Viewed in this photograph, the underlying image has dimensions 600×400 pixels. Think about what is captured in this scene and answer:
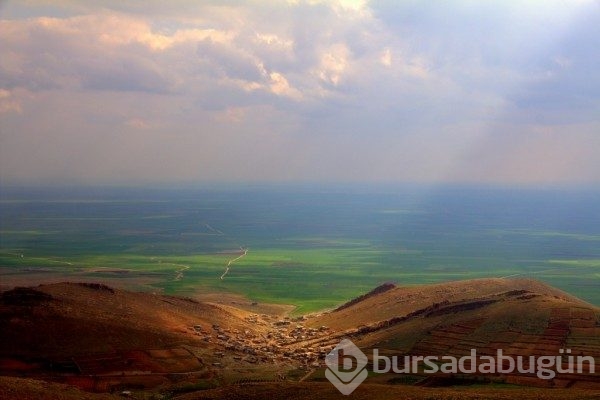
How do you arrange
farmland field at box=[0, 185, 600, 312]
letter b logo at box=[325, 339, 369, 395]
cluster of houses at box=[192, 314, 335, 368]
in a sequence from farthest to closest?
farmland field at box=[0, 185, 600, 312], cluster of houses at box=[192, 314, 335, 368], letter b logo at box=[325, 339, 369, 395]

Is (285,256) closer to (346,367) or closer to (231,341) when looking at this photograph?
(231,341)

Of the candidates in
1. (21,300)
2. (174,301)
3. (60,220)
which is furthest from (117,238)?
(21,300)

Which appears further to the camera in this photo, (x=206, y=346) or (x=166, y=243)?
(x=166, y=243)

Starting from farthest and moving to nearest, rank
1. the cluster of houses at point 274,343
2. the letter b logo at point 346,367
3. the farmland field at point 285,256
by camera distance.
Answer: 1. the farmland field at point 285,256
2. the cluster of houses at point 274,343
3. the letter b logo at point 346,367

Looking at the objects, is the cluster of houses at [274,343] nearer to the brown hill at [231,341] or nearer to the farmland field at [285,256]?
the brown hill at [231,341]

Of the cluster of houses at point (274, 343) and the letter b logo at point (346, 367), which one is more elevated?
the letter b logo at point (346, 367)

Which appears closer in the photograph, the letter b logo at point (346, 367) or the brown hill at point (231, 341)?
the letter b logo at point (346, 367)

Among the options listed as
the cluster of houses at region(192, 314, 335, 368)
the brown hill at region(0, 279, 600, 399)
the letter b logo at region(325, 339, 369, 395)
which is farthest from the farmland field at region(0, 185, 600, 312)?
the letter b logo at region(325, 339, 369, 395)

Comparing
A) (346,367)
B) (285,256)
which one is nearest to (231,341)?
(346,367)

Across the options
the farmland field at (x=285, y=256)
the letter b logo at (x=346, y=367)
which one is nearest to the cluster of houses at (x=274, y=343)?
the letter b logo at (x=346, y=367)

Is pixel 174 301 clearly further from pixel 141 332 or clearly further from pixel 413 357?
pixel 413 357

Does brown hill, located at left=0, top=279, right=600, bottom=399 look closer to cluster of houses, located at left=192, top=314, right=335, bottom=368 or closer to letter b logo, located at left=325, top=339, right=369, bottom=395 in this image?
cluster of houses, located at left=192, top=314, right=335, bottom=368
